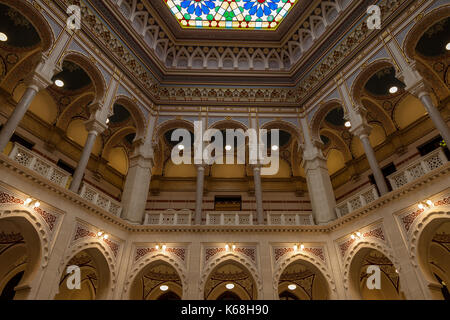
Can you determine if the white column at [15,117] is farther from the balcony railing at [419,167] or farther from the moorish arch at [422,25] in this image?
the moorish arch at [422,25]

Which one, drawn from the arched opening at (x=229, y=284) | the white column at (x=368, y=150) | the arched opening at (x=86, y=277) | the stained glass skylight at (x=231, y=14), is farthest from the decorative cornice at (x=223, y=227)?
the stained glass skylight at (x=231, y=14)

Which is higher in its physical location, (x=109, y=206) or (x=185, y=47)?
(x=185, y=47)

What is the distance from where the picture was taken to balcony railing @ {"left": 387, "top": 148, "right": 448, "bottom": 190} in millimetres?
8852

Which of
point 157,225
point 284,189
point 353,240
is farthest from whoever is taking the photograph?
point 284,189

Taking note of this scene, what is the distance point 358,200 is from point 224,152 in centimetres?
863

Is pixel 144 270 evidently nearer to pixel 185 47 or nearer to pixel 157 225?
pixel 157 225

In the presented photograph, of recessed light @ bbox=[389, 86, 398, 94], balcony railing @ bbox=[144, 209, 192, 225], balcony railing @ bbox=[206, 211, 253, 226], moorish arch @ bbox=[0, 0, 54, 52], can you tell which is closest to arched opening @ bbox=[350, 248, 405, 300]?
balcony railing @ bbox=[206, 211, 253, 226]

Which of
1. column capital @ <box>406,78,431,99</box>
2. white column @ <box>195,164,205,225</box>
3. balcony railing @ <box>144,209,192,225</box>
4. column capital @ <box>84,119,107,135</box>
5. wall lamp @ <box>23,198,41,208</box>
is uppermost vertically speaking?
column capital @ <box>406,78,431,99</box>

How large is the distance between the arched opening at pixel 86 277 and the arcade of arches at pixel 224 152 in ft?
0.27

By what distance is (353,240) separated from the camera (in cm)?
1015

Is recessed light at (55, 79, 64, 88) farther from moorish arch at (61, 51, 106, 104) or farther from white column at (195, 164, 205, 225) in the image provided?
white column at (195, 164, 205, 225)

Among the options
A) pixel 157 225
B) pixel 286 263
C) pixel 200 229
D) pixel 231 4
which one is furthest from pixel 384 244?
pixel 231 4

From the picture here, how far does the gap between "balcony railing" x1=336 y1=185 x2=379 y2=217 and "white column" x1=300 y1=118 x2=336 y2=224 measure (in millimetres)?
313

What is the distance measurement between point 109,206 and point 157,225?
189 centimetres
